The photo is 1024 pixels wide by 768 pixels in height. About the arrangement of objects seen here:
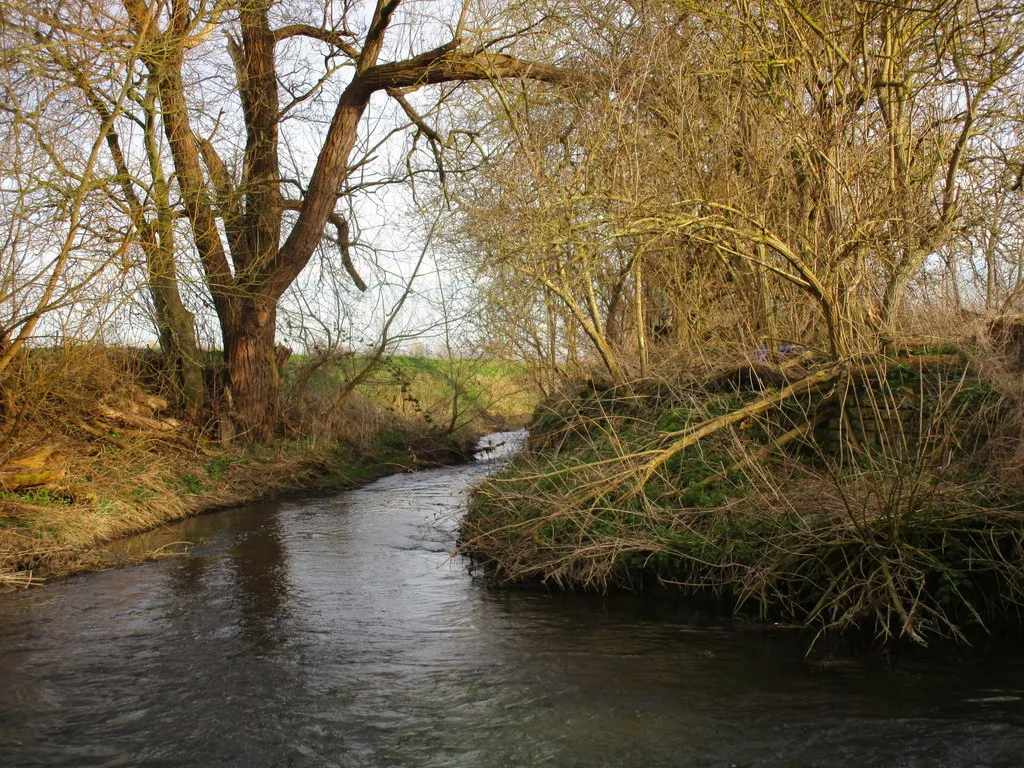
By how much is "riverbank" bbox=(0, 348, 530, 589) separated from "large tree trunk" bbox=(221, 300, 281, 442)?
45 cm

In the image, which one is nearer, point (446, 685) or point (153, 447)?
point (446, 685)

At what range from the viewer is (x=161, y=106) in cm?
1329

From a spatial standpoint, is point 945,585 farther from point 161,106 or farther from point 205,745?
point 161,106

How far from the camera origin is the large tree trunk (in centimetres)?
1666

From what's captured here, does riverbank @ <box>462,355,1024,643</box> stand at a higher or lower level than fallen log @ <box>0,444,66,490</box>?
lower

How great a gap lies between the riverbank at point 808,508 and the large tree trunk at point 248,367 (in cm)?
759

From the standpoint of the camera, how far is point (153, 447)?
1423cm

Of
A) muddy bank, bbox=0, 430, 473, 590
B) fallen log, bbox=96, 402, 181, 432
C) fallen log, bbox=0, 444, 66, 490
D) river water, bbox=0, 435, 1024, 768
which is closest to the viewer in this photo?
river water, bbox=0, 435, 1024, 768

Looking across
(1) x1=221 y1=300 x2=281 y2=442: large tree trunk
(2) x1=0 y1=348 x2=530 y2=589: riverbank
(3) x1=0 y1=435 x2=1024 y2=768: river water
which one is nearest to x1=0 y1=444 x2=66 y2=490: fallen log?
Result: (2) x1=0 y1=348 x2=530 y2=589: riverbank

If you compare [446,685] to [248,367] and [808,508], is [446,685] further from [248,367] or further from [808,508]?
[248,367]

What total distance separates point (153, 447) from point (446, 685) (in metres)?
9.65

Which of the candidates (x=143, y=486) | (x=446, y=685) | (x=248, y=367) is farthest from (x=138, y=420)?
(x=446, y=685)

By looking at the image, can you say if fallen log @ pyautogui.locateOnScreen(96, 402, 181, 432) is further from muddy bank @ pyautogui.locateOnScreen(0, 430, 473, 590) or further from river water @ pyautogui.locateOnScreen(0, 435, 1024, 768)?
river water @ pyautogui.locateOnScreen(0, 435, 1024, 768)

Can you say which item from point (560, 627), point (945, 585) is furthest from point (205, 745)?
point (945, 585)
